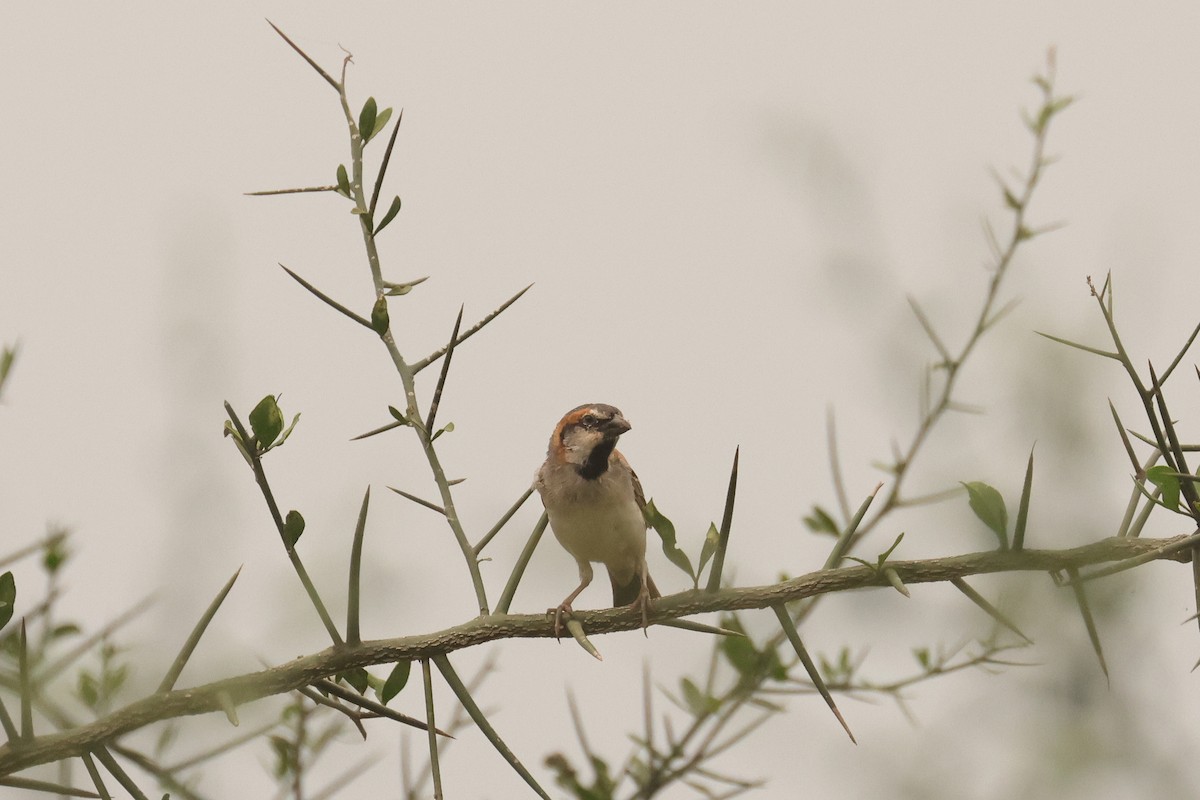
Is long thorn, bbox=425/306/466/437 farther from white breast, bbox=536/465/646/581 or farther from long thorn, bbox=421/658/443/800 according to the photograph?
white breast, bbox=536/465/646/581

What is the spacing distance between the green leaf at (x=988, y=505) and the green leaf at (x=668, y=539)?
46 cm

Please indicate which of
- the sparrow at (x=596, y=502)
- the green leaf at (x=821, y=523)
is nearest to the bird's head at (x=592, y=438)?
the sparrow at (x=596, y=502)

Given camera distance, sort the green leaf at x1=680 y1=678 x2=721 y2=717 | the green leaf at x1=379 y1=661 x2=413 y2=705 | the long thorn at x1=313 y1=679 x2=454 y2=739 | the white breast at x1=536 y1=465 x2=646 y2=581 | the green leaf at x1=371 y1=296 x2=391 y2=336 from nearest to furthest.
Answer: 1. the long thorn at x1=313 y1=679 x2=454 y2=739
2. the green leaf at x1=379 y1=661 x2=413 y2=705
3. the green leaf at x1=371 y1=296 x2=391 y2=336
4. the green leaf at x1=680 y1=678 x2=721 y2=717
5. the white breast at x1=536 y1=465 x2=646 y2=581

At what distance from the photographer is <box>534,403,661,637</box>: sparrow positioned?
5.87 m

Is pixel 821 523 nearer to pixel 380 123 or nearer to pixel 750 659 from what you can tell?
pixel 750 659

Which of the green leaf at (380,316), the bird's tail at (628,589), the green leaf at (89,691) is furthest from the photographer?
the bird's tail at (628,589)

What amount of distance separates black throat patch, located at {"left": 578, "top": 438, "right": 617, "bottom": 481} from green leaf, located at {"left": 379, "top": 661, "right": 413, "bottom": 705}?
12.2 feet

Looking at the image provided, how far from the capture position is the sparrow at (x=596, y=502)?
19.3 ft

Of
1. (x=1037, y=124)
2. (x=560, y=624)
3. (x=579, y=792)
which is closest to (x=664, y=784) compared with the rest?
(x=579, y=792)

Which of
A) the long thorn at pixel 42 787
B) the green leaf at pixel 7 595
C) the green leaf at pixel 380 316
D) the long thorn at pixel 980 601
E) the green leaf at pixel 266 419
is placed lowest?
the long thorn at pixel 42 787

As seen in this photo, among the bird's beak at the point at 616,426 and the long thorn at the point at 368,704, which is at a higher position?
the long thorn at the point at 368,704

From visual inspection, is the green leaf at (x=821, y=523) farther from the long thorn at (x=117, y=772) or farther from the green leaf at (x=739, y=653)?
the long thorn at (x=117, y=772)

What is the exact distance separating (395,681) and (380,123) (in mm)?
1071

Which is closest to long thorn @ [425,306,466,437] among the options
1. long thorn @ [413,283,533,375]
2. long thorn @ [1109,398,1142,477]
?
long thorn @ [413,283,533,375]
